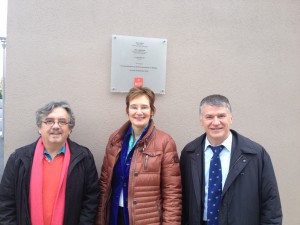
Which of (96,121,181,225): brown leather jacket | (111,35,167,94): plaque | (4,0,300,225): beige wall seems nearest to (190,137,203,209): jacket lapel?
(96,121,181,225): brown leather jacket

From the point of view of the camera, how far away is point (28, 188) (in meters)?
2.14

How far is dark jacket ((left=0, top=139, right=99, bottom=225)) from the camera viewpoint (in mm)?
2135

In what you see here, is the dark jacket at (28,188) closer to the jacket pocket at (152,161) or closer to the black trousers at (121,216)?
the black trousers at (121,216)

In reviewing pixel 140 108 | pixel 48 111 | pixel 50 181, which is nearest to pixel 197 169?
pixel 140 108

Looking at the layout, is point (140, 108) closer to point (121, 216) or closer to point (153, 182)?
point (153, 182)

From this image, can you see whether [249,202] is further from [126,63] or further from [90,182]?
[126,63]

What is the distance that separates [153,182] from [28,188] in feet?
3.23

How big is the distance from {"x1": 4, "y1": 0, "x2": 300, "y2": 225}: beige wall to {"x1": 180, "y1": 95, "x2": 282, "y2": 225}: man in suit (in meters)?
0.88

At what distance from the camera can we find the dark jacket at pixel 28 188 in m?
2.13

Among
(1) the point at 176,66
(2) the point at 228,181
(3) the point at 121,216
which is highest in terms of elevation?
(1) the point at 176,66

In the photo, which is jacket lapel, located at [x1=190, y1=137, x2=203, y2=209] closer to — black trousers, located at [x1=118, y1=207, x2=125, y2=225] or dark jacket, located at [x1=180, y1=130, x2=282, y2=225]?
dark jacket, located at [x1=180, y1=130, x2=282, y2=225]

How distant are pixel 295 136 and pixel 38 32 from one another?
305cm

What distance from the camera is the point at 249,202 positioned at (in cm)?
199

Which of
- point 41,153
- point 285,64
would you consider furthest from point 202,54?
point 41,153
